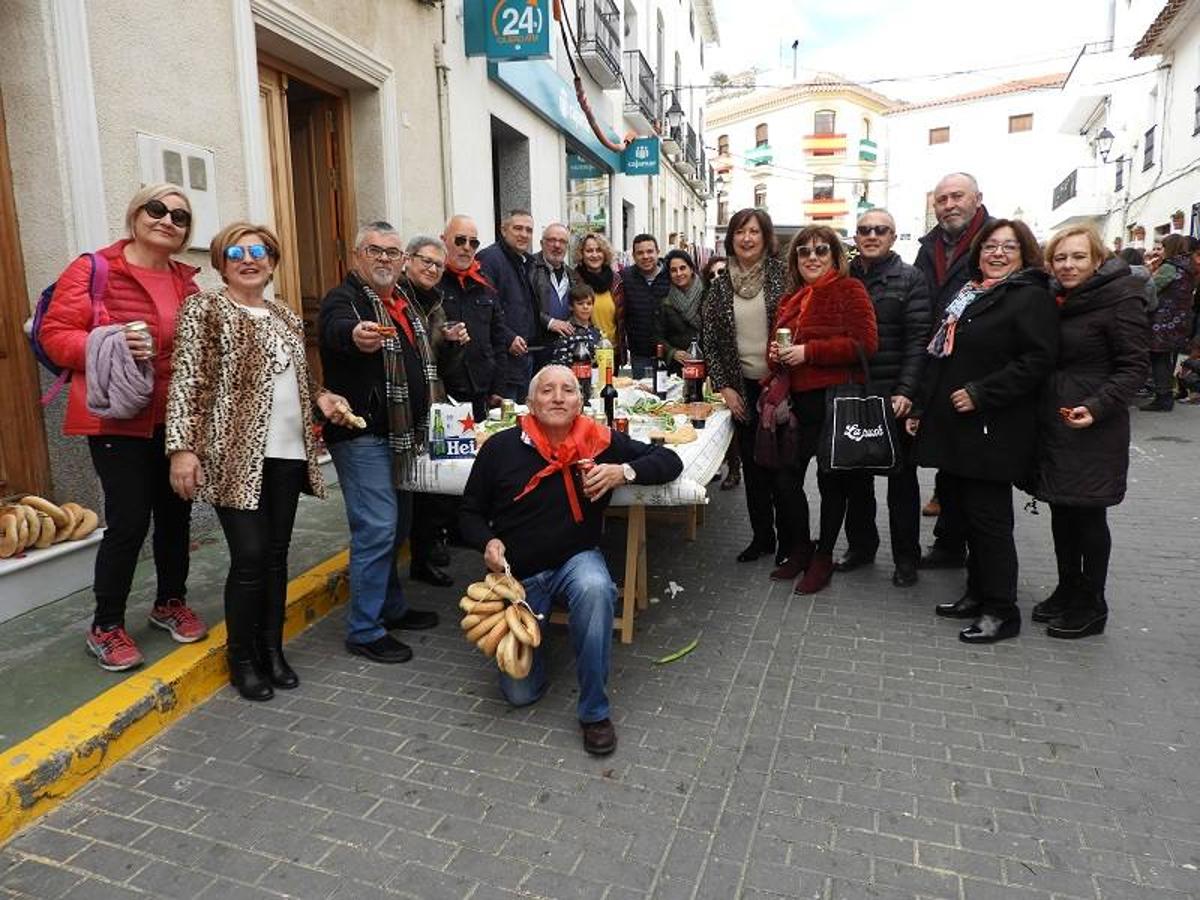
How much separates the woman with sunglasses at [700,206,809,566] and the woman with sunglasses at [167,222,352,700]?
2359 mm

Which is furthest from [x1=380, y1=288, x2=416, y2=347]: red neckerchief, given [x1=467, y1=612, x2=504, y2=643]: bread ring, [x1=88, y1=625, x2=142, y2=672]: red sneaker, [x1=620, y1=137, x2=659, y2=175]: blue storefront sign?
[x1=620, y1=137, x2=659, y2=175]: blue storefront sign

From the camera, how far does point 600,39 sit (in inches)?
480

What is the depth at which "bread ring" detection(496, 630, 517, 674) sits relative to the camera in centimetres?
302

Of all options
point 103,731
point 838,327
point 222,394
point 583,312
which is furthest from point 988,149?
point 103,731

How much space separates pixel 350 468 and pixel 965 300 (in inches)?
115

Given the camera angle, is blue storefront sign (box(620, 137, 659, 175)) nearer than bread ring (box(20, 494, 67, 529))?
No

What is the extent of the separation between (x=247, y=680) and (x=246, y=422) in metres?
1.07

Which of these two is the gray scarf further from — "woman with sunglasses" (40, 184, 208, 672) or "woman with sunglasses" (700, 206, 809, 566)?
"woman with sunglasses" (40, 184, 208, 672)

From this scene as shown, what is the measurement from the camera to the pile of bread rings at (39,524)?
3.76 meters

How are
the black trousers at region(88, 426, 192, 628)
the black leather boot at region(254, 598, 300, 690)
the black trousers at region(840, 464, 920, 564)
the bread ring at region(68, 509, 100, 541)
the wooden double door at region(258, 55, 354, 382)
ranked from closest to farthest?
the black trousers at region(88, 426, 192, 628)
the black leather boot at region(254, 598, 300, 690)
the bread ring at region(68, 509, 100, 541)
the black trousers at region(840, 464, 920, 564)
the wooden double door at region(258, 55, 354, 382)

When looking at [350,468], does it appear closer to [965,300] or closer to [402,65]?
[965,300]

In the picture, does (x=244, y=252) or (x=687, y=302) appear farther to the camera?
(x=687, y=302)

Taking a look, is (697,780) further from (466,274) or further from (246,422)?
(466,274)

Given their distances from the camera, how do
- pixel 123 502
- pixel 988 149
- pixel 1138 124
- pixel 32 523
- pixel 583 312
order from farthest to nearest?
pixel 988 149, pixel 1138 124, pixel 583 312, pixel 32 523, pixel 123 502
